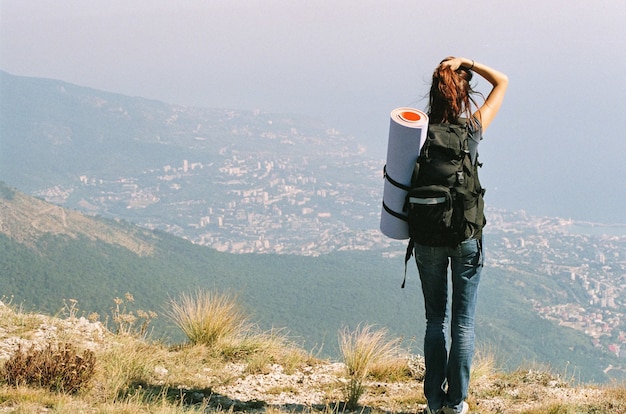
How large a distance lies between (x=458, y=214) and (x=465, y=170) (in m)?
0.25

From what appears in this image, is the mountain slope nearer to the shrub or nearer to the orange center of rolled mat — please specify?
the shrub

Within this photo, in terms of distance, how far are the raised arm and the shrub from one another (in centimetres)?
299

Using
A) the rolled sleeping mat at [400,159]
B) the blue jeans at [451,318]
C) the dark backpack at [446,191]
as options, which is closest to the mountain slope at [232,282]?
the blue jeans at [451,318]

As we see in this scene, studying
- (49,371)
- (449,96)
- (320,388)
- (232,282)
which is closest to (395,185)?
(449,96)

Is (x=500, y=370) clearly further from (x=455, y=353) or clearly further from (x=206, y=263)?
(x=206, y=263)

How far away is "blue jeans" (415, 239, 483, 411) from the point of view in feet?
10.9

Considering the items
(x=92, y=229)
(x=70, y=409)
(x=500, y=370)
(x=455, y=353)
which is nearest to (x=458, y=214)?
(x=455, y=353)

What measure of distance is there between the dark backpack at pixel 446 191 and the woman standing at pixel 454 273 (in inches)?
2.8

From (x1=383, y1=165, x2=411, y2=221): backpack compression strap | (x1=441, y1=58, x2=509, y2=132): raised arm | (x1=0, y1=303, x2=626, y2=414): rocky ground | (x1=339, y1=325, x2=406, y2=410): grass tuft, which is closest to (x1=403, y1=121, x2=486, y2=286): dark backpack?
(x1=383, y1=165, x2=411, y2=221): backpack compression strap

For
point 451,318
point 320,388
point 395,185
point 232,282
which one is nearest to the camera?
point 395,185

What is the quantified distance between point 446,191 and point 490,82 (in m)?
0.84

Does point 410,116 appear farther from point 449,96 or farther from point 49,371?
point 49,371

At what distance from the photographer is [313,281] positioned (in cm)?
11231

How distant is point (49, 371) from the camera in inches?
154
